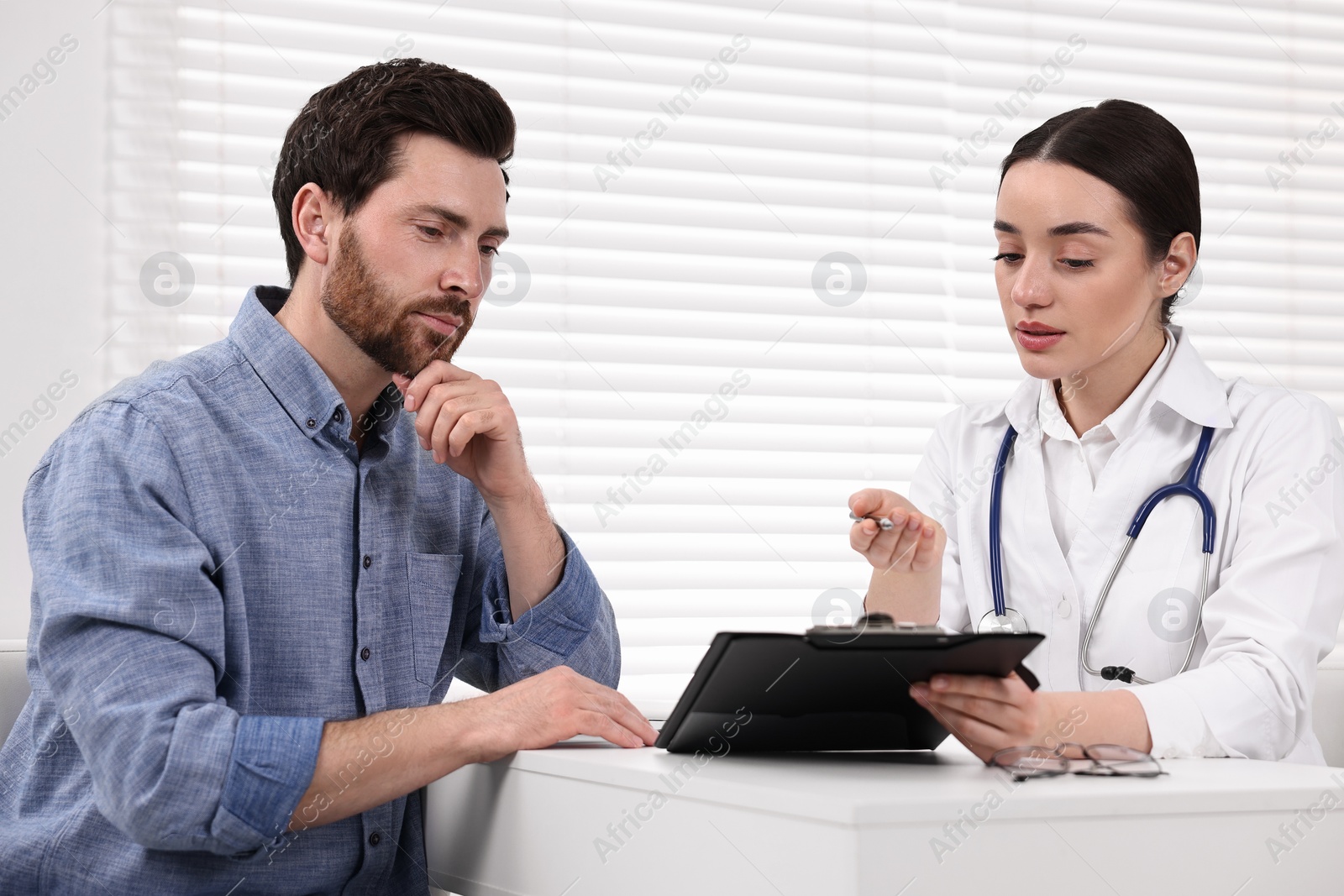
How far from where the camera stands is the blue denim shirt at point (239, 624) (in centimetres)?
96

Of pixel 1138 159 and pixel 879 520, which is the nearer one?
pixel 879 520

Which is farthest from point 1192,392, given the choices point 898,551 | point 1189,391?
point 898,551

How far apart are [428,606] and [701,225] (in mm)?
1177

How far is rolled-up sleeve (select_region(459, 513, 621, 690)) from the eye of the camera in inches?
Answer: 52.2

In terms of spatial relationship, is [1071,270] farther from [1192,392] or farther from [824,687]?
[824,687]

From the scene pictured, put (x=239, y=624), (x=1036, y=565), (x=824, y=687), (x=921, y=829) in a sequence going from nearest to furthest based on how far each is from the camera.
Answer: (x=921, y=829) < (x=824, y=687) < (x=239, y=624) < (x=1036, y=565)

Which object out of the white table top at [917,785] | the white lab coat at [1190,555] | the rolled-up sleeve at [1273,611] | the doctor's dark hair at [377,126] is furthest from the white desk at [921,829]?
the doctor's dark hair at [377,126]

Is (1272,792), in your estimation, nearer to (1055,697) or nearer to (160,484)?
(1055,697)

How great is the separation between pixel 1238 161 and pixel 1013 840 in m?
2.40

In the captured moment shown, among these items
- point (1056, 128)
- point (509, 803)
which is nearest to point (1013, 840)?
point (509, 803)

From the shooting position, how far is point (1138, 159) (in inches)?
59.2

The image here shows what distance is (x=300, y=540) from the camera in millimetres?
1188

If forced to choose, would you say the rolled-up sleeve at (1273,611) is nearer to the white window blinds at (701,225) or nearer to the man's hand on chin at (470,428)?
the man's hand on chin at (470,428)

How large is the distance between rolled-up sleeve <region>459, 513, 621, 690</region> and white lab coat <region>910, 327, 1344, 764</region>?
53cm
